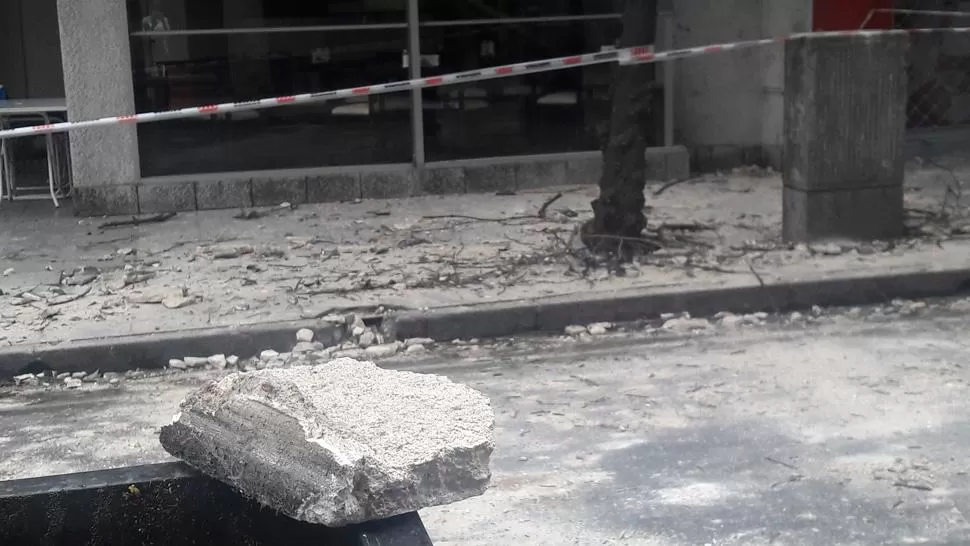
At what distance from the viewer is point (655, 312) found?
7.35 m

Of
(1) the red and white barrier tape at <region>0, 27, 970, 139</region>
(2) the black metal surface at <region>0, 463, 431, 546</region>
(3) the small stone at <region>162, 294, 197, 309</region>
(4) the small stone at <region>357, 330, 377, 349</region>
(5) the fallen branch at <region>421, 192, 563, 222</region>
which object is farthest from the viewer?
(5) the fallen branch at <region>421, 192, 563, 222</region>

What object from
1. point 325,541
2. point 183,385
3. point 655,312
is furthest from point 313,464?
point 655,312

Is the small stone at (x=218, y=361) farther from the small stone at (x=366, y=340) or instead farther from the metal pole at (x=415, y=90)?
the metal pole at (x=415, y=90)

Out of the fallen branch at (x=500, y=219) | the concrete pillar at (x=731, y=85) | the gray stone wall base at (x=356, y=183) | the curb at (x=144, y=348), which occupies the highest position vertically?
the concrete pillar at (x=731, y=85)

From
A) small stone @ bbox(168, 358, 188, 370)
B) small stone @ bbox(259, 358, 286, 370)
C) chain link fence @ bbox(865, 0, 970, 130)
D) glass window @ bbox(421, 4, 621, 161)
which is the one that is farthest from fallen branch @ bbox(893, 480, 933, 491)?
chain link fence @ bbox(865, 0, 970, 130)

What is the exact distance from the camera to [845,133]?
816cm

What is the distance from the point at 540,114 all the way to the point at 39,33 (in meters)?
6.25

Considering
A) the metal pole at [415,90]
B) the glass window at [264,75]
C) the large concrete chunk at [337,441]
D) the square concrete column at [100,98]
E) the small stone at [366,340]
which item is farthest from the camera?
the metal pole at [415,90]

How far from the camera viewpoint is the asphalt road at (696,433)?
14.7ft

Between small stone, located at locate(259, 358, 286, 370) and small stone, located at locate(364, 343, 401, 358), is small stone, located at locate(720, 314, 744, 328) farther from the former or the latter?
small stone, located at locate(259, 358, 286, 370)

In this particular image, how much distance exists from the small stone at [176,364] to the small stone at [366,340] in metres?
1.01

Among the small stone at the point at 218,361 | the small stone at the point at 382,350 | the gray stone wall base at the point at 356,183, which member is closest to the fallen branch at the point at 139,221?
the gray stone wall base at the point at 356,183

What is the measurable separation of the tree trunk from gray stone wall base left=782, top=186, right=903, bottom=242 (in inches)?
44.0

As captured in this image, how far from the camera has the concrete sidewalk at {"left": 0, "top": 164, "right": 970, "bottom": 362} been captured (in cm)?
731
